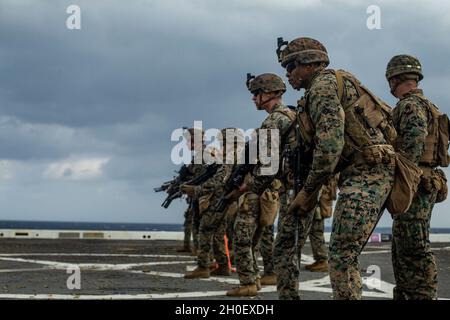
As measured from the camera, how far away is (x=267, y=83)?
298 inches

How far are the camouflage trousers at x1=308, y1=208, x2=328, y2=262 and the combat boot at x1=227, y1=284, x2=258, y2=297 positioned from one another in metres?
3.44

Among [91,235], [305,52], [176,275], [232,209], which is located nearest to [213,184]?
[232,209]

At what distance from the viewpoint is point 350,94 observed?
4.92 m

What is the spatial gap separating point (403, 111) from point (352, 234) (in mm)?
1926

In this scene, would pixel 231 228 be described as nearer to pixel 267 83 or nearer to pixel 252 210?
pixel 252 210

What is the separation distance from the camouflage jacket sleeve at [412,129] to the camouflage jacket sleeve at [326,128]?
1.48 m

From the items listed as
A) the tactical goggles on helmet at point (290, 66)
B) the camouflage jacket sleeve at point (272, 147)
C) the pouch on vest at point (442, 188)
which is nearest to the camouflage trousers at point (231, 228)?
the camouflage jacket sleeve at point (272, 147)

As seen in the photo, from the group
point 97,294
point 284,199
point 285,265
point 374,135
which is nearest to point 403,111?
point 374,135

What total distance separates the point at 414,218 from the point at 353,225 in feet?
5.17

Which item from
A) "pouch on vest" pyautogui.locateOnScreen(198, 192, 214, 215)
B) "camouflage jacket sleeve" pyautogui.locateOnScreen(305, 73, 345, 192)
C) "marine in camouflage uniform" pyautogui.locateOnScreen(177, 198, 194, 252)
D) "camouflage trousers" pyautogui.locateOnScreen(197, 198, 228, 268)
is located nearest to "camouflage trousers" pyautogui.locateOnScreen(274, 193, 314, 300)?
"camouflage jacket sleeve" pyautogui.locateOnScreen(305, 73, 345, 192)

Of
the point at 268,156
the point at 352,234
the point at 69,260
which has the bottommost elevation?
the point at 69,260

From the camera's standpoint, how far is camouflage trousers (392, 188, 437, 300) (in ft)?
19.2

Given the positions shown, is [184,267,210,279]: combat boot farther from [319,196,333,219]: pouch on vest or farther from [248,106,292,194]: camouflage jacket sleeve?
[248,106,292,194]: camouflage jacket sleeve
